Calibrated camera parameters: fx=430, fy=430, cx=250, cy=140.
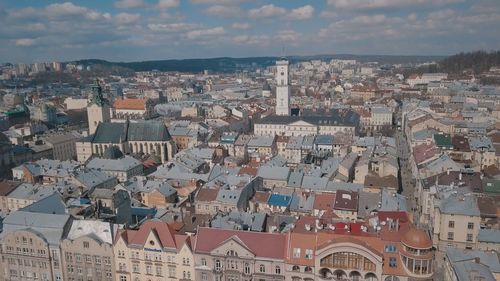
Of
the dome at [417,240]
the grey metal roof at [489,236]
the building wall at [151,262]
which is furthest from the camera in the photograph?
the grey metal roof at [489,236]

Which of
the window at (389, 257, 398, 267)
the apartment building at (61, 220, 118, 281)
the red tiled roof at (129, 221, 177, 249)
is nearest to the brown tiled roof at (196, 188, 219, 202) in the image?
the red tiled roof at (129, 221, 177, 249)

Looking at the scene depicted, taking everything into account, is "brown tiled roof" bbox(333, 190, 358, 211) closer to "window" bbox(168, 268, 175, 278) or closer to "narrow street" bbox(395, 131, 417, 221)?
"narrow street" bbox(395, 131, 417, 221)

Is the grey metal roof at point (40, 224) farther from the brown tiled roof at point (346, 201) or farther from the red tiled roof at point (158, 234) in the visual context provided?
the brown tiled roof at point (346, 201)

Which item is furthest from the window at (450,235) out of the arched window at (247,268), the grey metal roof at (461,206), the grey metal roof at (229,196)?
the grey metal roof at (229,196)

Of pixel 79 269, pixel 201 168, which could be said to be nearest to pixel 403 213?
pixel 79 269

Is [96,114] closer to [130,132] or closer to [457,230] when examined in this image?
[130,132]
